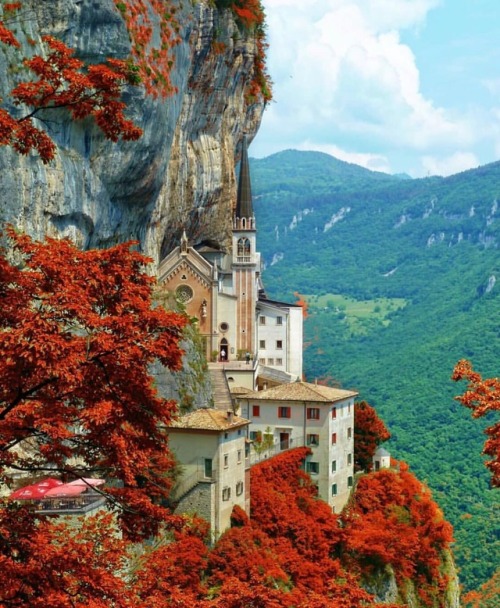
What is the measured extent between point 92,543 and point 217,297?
1870 inches

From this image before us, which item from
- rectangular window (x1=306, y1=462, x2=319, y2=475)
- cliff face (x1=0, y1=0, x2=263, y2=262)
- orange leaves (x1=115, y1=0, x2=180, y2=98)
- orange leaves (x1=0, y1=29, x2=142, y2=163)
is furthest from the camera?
rectangular window (x1=306, y1=462, x2=319, y2=475)

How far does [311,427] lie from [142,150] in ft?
48.9

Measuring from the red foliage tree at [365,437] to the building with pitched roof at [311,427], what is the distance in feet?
10.2

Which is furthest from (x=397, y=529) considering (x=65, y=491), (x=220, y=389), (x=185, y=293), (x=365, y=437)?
(x=65, y=491)

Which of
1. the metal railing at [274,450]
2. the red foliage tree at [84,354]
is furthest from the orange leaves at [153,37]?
the red foliage tree at [84,354]

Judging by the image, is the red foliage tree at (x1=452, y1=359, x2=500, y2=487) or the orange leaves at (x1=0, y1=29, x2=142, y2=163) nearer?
the orange leaves at (x1=0, y1=29, x2=142, y2=163)

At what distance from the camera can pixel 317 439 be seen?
4975 cm

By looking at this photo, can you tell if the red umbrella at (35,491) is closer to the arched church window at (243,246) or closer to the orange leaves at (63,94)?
the orange leaves at (63,94)

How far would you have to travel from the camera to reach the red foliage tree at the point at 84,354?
13.4m

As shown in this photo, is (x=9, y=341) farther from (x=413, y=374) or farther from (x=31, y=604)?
(x=413, y=374)

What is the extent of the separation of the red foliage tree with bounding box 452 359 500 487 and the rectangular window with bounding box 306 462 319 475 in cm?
3220

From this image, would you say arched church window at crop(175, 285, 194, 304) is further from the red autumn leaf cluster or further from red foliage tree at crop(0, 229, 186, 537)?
red foliage tree at crop(0, 229, 186, 537)

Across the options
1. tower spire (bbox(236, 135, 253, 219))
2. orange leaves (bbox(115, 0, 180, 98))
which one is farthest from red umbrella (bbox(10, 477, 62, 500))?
tower spire (bbox(236, 135, 253, 219))

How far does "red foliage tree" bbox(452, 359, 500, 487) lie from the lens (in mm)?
16797
